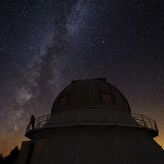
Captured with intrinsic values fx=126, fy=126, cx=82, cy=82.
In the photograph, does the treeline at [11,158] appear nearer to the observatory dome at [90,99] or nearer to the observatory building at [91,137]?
the observatory building at [91,137]

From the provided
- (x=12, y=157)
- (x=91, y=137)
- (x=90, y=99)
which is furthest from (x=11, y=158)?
(x=91, y=137)

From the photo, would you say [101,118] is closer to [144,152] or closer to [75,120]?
[75,120]

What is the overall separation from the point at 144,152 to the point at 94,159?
446cm

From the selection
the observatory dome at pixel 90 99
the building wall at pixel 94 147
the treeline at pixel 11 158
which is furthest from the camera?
the treeline at pixel 11 158

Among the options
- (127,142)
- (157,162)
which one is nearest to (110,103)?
(127,142)

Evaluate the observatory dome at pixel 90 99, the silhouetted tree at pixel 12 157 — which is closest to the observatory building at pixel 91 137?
the observatory dome at pixel 90 99

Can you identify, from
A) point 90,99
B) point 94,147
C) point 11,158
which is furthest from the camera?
point 11,158

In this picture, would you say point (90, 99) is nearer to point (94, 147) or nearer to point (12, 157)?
point (94, 147)

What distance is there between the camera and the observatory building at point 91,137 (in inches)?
359

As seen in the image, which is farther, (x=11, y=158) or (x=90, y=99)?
(x=11, y=158)

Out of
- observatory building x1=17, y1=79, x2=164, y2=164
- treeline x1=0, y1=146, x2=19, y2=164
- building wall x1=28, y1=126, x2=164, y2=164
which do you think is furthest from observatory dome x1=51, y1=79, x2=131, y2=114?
treeline x1=0, y1=146, x2=19, y2=164

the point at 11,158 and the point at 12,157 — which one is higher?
the point at 12,157

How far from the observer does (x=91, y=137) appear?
401 inches

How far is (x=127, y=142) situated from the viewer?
1039cm
